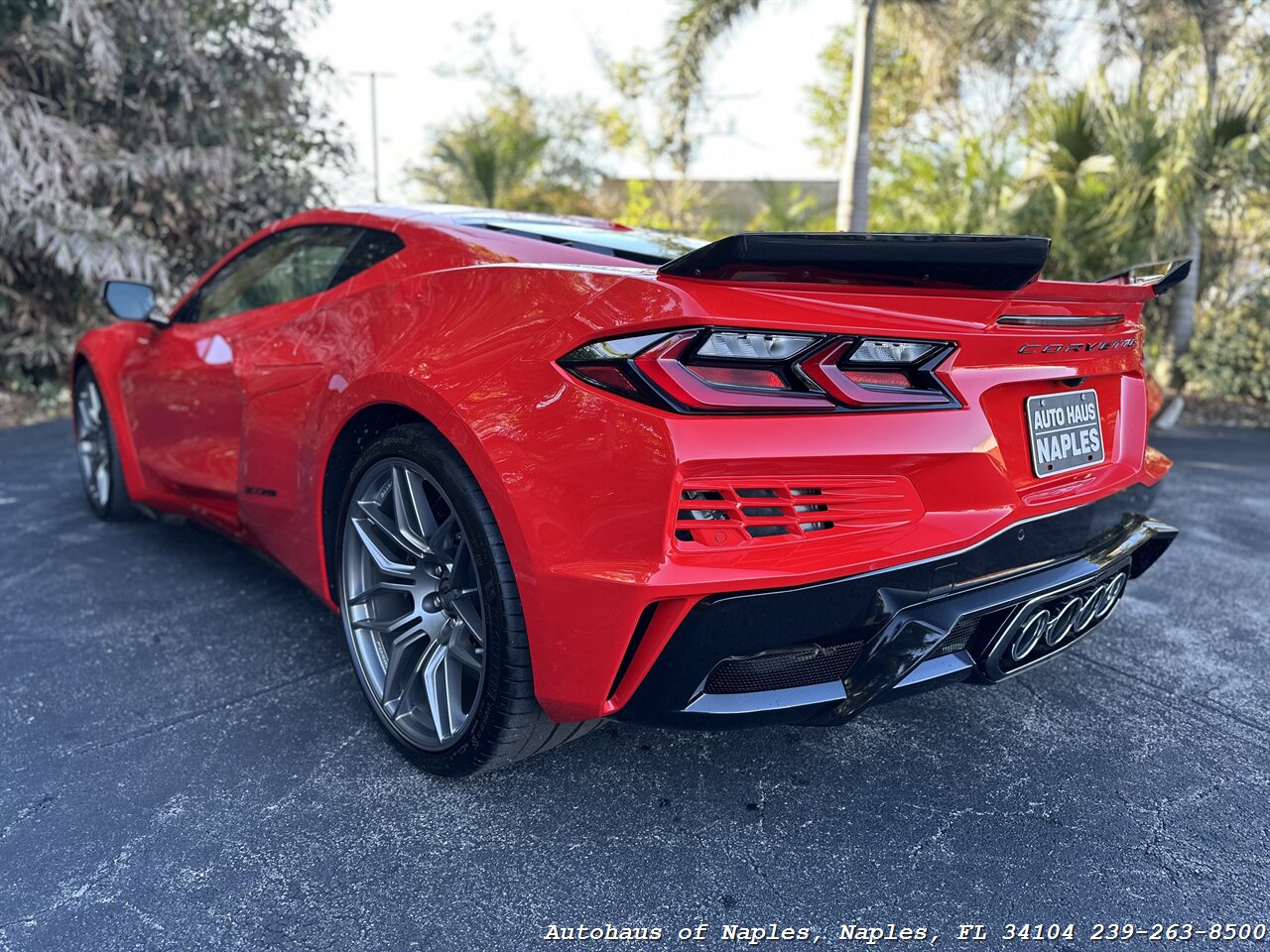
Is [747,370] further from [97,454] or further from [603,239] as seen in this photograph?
[97,454]

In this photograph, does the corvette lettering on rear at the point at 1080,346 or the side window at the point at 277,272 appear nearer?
the corvette lettering on rear at the point at 1080,346

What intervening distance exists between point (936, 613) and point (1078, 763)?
0.83 metres

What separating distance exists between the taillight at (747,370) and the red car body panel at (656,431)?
1.0 inches

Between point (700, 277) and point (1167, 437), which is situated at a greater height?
point (700, 277)

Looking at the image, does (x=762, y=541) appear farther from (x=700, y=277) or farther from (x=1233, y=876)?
(x=1233, y=876)

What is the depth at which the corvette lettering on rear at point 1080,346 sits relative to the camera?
6.02 ft

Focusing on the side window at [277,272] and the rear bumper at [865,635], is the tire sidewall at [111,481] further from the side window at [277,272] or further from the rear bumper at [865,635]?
the rear bumper at [865,635]

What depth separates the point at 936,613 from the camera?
169 centimetres

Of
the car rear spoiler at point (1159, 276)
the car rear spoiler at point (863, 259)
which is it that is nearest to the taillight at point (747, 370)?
the car rear spoiler at point (863, 259)

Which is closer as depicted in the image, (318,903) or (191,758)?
(318,903)

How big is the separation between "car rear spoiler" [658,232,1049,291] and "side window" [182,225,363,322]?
148 cm

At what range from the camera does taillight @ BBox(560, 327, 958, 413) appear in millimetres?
1530

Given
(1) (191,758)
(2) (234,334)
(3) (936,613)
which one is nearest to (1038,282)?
(3) (936,613)

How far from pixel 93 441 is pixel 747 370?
376 cm
